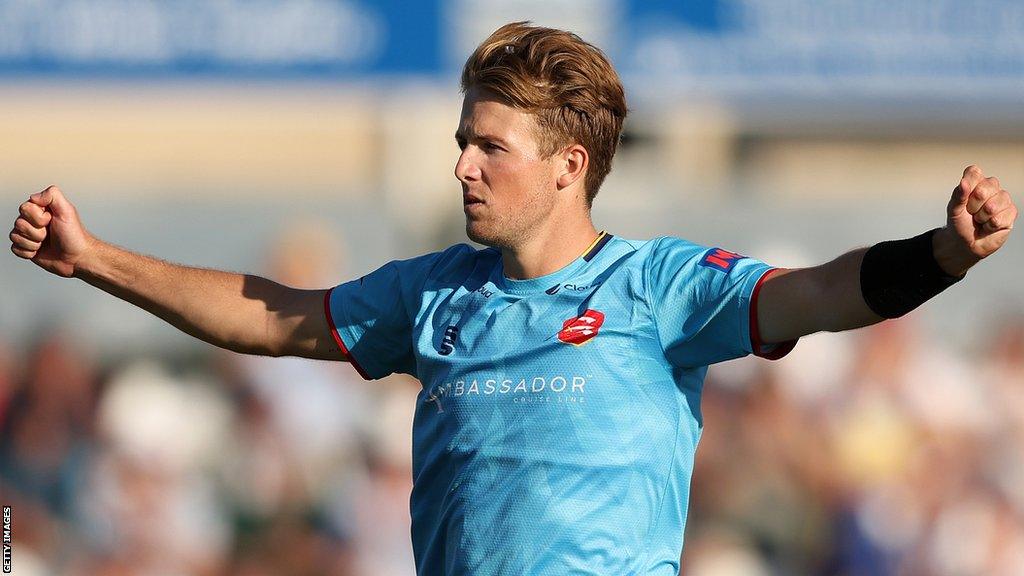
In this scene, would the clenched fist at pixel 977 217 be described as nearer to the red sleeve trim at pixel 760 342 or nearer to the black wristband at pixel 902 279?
the black wristband at pixel 902 279

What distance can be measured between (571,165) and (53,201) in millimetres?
1394

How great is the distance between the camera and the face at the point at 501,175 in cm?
358

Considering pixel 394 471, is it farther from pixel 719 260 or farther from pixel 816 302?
pixel 816 302

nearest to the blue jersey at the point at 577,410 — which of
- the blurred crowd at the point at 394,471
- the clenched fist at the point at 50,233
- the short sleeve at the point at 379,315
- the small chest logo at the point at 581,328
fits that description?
the small chest logo at the point at 581,328

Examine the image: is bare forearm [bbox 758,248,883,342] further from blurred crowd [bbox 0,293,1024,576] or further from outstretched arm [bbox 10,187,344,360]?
blurred crowd [bbox 0,293,1024,576]

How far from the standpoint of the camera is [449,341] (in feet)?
11.8

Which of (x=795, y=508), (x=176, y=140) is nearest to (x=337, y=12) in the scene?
(x=176, y=140)

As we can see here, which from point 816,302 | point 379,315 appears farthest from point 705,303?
point 379,315

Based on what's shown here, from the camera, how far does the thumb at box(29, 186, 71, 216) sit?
3736 millimetres

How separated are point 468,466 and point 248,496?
4.69m

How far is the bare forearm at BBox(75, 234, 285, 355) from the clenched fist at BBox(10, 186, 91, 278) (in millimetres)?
58

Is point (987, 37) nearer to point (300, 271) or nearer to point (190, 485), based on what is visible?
point (300, 271)

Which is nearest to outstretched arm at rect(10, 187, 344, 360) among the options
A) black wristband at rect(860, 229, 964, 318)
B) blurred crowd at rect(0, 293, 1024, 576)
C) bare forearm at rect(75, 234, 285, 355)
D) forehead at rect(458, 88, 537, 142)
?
bare forearm at rect(75, 234, 285, 355)

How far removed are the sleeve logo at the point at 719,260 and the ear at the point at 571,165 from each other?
440 millimetres
